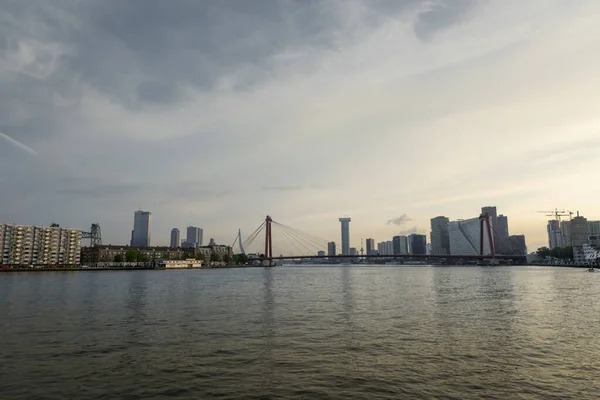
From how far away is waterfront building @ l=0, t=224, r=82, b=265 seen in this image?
582 feet

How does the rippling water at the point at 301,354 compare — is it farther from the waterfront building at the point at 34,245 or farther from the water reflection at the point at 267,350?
the waterfront building at the point at 34,245

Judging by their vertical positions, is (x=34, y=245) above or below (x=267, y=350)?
above

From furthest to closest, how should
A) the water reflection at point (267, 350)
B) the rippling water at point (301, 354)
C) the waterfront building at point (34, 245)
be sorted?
the waterfront building at point (34, 245) → the water reflection at point (267, 350) → the rippling water at point (301, 354)

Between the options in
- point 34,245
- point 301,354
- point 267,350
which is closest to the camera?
point 301,354

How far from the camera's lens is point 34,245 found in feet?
613

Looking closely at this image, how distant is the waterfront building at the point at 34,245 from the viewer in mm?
177375

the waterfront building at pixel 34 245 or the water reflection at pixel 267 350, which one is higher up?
the waterfront building at pixel 34 245

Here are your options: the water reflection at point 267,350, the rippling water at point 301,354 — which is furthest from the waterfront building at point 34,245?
the water reflection at point 267,350

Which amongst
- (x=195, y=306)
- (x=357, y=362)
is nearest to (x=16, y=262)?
(x=195, y=306)

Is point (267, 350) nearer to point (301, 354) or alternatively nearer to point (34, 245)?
point (301, 354)

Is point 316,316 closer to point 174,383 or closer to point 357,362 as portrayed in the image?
point 357,362

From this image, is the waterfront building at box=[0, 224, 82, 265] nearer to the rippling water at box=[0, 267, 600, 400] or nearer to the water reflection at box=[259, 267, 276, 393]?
the rippling water at box=[0, 267, 600, 400]

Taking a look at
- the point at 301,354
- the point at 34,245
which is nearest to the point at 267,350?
the point at 301,354

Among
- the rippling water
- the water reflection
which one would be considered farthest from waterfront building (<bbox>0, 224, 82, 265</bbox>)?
the water reflection
